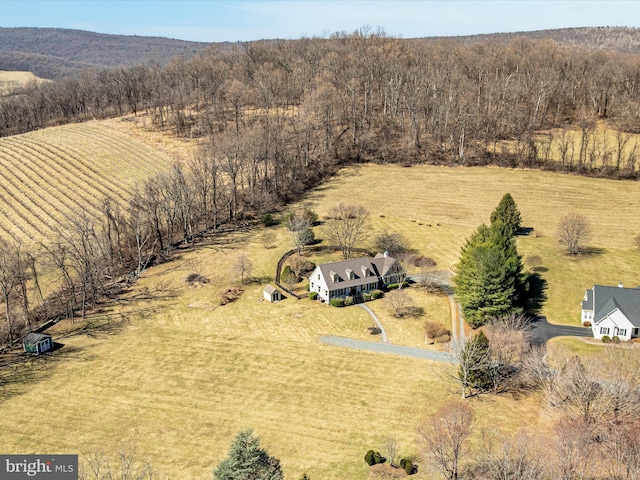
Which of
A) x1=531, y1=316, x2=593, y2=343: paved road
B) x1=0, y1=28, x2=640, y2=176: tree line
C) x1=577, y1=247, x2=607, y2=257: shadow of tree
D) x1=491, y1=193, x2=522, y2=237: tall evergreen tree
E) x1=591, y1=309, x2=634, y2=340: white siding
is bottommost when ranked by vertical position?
x1=531, y1=316, x2=593, y2=343: paved road

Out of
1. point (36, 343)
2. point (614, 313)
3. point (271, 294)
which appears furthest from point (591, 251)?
point (36, 343)

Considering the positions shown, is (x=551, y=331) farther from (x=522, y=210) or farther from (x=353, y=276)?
(x=522, y=210)

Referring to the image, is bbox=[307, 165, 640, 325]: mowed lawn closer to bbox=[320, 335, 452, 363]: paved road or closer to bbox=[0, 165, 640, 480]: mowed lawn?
bbox=[0, 165, 640, 480]: mowed lawn

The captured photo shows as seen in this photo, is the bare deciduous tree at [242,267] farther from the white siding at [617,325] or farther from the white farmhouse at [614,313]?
the white siding at [617,325]

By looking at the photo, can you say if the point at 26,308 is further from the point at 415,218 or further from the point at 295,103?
the point at 295,103

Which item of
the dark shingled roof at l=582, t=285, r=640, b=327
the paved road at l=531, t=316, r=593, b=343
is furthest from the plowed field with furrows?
the dark shingled roof at l=582, t=285, r=640, b=327

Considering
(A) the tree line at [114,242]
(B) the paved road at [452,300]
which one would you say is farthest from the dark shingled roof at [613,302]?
(A) the tree line at [114,242]
